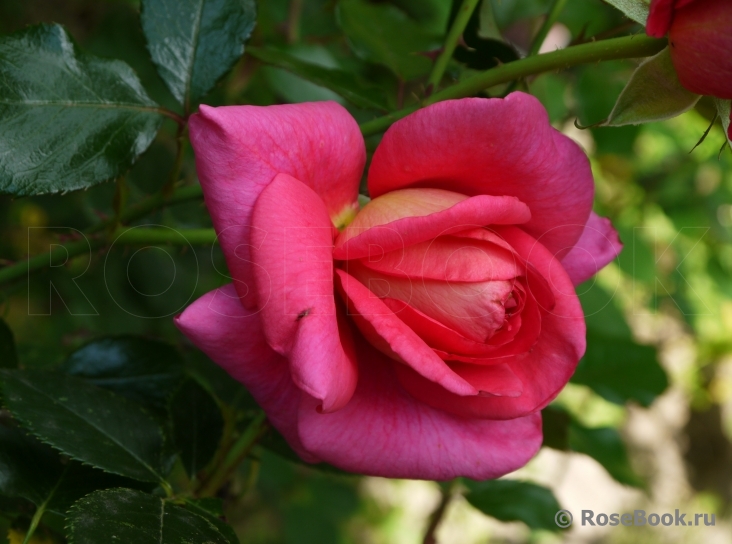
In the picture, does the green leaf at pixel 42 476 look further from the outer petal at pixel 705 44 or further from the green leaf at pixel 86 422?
the outer petal at pixel 705 44

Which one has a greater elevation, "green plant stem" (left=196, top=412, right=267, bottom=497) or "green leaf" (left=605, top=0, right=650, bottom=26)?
"green leaf" (left=605, top=0, right=650, bottom=26)

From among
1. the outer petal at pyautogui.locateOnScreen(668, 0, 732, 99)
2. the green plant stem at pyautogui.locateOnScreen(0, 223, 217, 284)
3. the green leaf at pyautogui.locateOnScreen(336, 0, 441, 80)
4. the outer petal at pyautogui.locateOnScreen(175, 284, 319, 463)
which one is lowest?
the green plant stem at pyautogui.locateOnScreen(0, 223, 217, 284)

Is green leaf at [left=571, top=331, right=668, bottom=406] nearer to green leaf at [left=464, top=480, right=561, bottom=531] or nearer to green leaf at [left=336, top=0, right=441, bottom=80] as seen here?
green leaf at [left=464, top=480, right=561, bottom=531]

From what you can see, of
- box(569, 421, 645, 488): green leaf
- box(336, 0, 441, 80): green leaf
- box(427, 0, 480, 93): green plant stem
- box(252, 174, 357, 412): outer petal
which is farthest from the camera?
box(569, 421, 645, 488): green leaf

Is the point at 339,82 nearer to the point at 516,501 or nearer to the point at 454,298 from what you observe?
the point at 454,298

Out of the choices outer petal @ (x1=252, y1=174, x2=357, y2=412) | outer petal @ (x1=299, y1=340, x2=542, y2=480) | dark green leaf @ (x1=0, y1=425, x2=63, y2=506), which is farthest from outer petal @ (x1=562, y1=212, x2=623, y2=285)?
dark green leaf @ (x1=0, y1=425, x2=63, y2=506)

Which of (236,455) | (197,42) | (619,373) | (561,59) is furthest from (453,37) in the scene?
(619,373)

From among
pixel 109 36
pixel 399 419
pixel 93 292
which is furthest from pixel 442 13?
pixel 399 419
